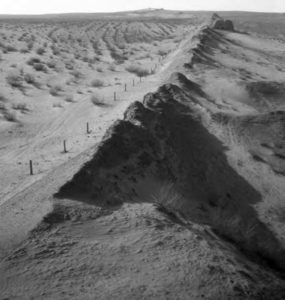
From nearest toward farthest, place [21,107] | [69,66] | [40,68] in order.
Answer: [21,107], [40,68], [69,66]

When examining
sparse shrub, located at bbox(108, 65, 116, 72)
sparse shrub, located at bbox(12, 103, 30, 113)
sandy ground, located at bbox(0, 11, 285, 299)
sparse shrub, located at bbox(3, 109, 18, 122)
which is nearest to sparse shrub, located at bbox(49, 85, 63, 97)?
sparse shrub, located at bbox(12, 103, 30, 113)

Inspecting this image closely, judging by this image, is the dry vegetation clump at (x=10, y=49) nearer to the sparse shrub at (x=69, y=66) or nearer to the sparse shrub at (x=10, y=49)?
the sparse shrub at (x=10, y=49)

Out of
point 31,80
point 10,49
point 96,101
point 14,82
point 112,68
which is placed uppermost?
point 96,101

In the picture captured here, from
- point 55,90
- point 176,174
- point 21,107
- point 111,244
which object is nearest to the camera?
point 111,244

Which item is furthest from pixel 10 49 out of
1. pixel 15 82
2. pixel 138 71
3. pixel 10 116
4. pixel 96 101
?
pixel 10 116

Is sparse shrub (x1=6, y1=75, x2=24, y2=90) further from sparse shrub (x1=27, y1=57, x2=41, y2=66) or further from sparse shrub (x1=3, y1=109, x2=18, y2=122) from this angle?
sparse shrub (x1=3, y1=109, x2=18, y2=122)

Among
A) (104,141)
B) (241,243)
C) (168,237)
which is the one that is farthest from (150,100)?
(168,237)

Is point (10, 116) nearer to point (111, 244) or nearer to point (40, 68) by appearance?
point (40, 68)

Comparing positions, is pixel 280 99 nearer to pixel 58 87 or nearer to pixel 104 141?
pixel 58 87

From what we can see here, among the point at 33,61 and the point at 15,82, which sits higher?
the point at 15,82
